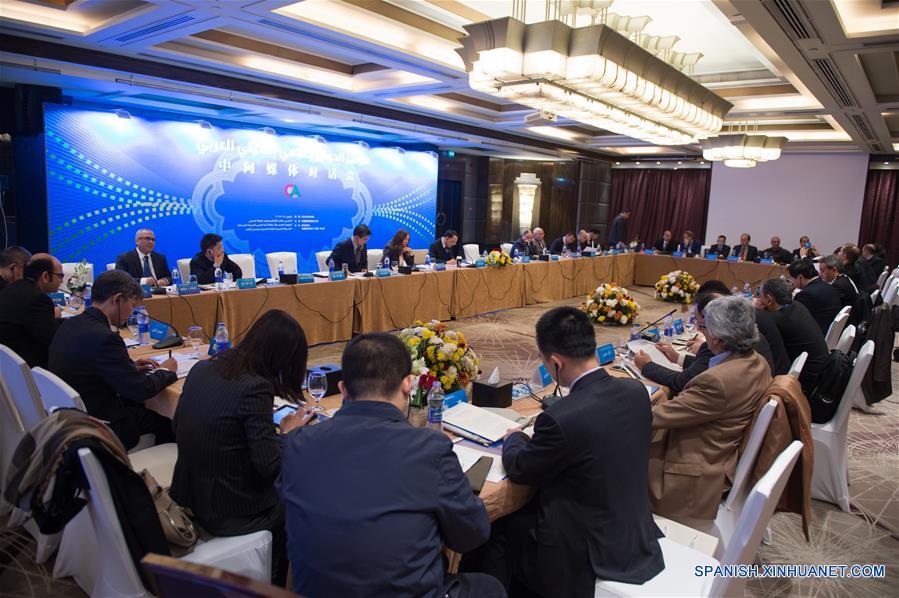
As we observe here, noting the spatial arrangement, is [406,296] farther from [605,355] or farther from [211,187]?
[211,187]

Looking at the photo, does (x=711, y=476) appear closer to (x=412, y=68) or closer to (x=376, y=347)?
(x=376, y=347)

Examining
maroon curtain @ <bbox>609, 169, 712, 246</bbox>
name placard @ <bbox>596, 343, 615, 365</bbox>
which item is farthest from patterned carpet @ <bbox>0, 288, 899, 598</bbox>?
maroon curtain @ <bbox>609, 169, 712, 246</bbox>

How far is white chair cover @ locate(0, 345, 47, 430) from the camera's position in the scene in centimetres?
213

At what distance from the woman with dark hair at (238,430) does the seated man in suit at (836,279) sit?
531cm

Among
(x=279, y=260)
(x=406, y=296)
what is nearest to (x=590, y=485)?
(x=406, y=296)

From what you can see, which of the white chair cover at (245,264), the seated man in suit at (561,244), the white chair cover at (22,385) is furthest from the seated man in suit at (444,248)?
the white chair cover at (22,385)

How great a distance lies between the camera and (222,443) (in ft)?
5.71

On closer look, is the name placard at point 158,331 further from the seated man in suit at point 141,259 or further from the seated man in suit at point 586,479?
the seated man in suit at point 586,479

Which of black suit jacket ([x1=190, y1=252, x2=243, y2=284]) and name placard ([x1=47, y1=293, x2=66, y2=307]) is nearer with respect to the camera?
name placard ([x1=47, y1=293, x2=66, y2=307])

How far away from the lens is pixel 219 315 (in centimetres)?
499

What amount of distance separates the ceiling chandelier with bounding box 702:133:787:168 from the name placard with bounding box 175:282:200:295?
6.63 m

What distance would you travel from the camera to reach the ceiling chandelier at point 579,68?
3.93 metres

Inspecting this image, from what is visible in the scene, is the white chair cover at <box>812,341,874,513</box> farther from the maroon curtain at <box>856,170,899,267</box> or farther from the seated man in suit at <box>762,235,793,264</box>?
the maroon curtain at <box>856,170,899,267</box>

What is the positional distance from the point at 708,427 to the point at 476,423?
912 millimetres
